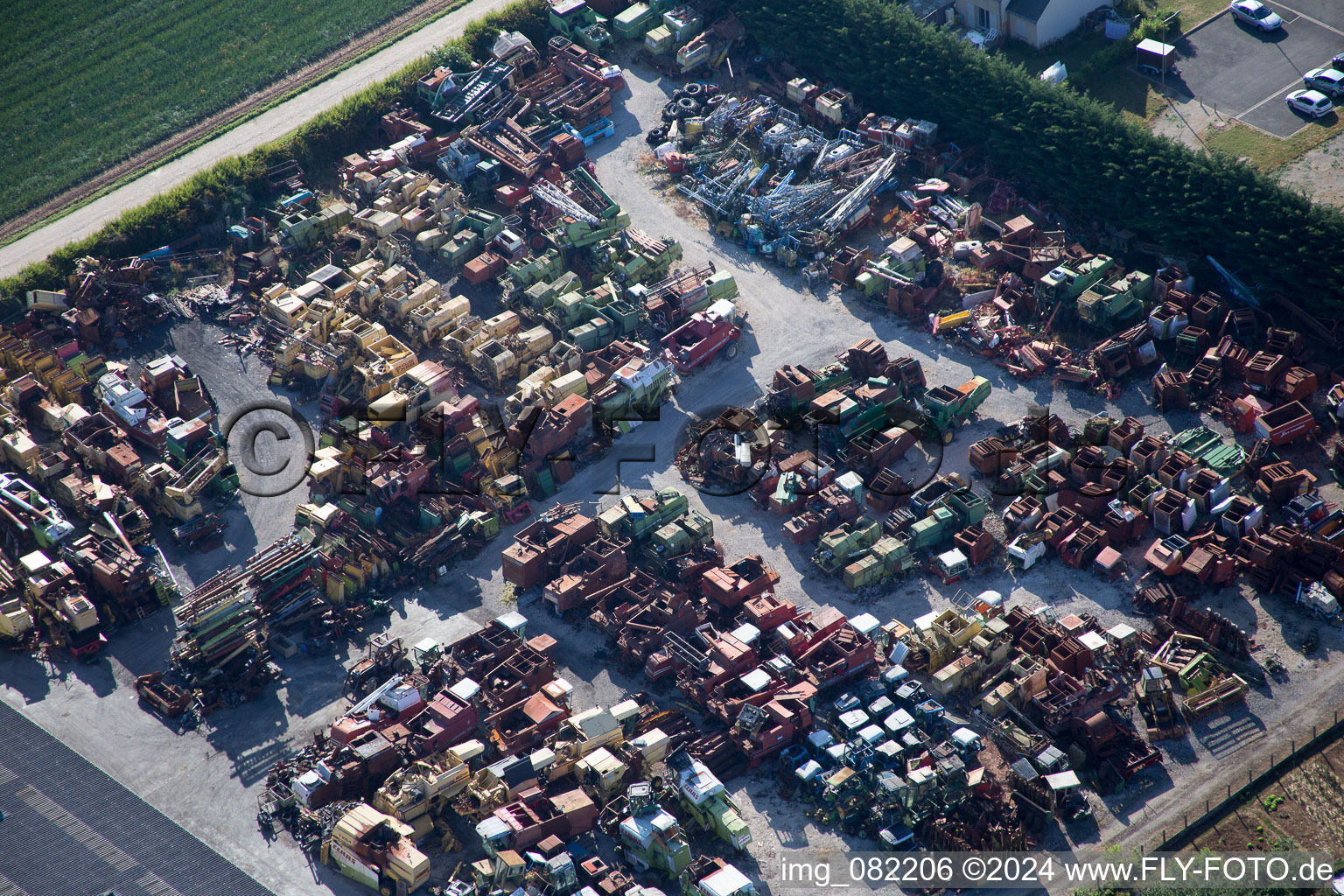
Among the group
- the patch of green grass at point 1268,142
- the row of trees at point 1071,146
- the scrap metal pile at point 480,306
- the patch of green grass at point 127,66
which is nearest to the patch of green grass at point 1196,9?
the patch of green grass at point 1268,142

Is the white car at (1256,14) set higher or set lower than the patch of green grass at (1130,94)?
lower

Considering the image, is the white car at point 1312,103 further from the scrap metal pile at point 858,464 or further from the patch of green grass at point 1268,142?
the scrap metal pile at point 858,464

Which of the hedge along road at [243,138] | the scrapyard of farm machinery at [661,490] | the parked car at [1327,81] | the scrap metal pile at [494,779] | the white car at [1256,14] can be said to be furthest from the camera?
the white car at [1256,14]

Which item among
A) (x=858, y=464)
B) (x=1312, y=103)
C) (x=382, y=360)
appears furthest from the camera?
(x=1312, y=103)

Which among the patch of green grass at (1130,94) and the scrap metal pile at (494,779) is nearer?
the scrap metal pile at (494,779)

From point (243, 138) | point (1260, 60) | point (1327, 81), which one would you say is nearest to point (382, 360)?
point (243, 138)

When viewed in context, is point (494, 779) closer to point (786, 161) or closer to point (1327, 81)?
point (786, 161)

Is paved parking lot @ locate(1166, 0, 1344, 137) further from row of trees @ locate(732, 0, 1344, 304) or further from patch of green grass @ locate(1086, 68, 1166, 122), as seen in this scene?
row of trees @ locate(732, 0, 1344, 304)

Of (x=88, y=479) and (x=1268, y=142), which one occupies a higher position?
(x=88, y=479)
